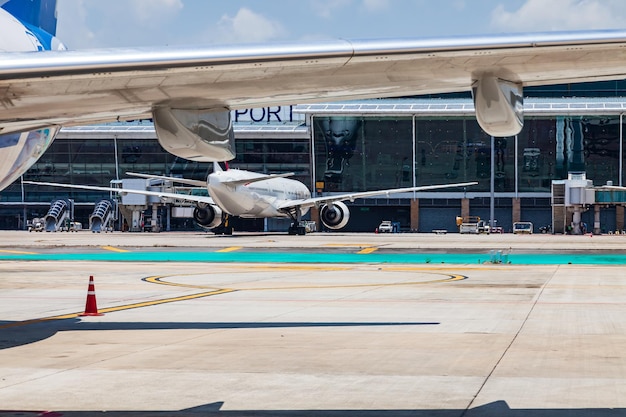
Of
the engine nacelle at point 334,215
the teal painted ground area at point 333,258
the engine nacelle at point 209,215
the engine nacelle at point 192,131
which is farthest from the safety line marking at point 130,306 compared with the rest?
the engine nacelle at point 334,215

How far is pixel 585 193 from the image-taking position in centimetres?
9569

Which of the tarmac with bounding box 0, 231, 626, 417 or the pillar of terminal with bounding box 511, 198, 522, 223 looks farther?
A: the pillar of terminal with bounding box 511, 198, 522, 223

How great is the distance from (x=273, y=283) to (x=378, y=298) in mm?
6721

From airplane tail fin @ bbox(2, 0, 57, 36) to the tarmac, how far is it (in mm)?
5840

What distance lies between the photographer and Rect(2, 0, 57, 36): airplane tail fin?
16.8m

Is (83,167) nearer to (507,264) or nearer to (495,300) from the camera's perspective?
(507,264)

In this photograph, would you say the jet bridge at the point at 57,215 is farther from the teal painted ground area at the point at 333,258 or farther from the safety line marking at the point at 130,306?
the safety line marking at the point at 130,306

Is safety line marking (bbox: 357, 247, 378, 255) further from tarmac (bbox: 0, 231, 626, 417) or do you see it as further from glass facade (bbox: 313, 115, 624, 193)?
glass facade (bbox: 313, 115, 624, 193)

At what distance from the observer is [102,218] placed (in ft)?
348

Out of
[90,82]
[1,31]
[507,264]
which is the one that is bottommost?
[507,264]

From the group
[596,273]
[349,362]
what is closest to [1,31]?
[349,362]

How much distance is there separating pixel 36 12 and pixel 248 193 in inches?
2448

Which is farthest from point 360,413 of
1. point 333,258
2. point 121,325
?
point 333,258

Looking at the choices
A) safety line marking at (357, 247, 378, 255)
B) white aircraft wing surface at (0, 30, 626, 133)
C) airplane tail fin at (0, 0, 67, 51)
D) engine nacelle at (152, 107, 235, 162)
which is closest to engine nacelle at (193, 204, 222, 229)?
safety line marking at (357, 247, 378, 255)
